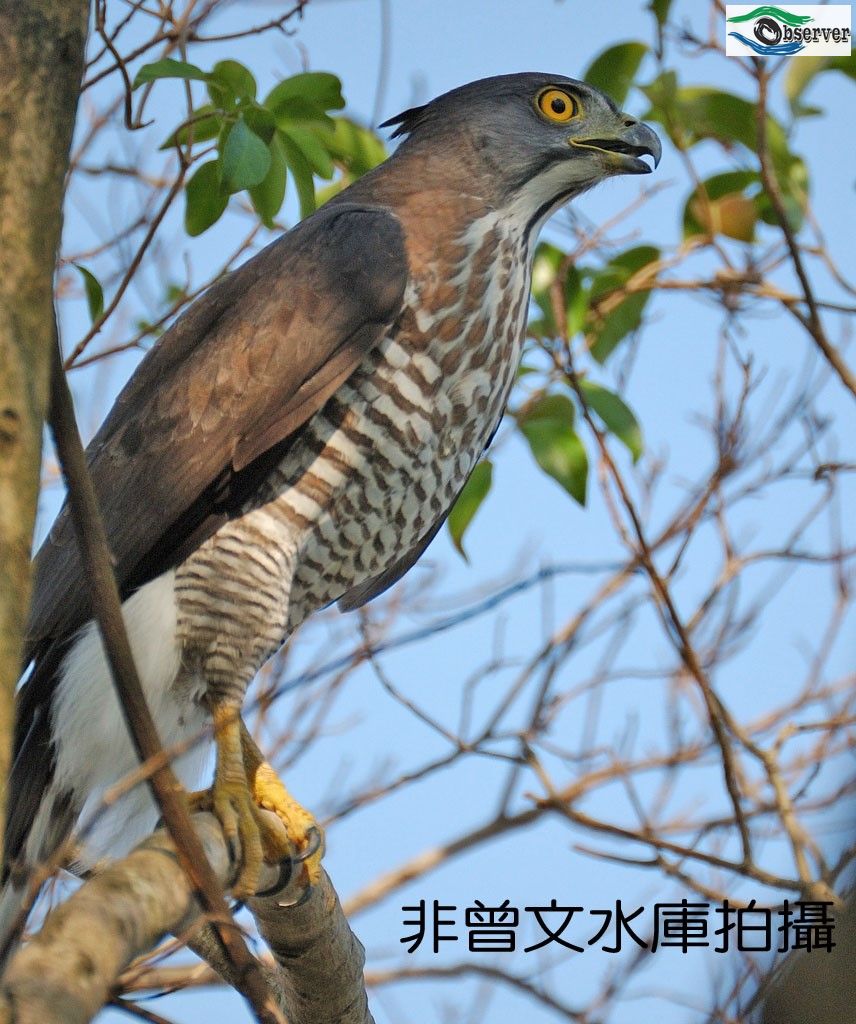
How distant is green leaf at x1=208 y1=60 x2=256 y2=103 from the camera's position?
280cm

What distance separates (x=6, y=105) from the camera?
1.53 metres

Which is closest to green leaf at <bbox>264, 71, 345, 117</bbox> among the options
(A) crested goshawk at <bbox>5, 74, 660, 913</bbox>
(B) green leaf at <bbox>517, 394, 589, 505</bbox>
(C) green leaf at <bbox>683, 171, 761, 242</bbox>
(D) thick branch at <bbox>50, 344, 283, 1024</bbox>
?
(A) crested goshawk at <bbox>5, 74, 660, 913</bbox>

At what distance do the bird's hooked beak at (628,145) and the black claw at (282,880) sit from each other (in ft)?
6.48

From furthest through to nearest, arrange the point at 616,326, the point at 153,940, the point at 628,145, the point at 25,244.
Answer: the point at 616,326 < the point at 628,145 < the point at 153,940 < the point at 25,244

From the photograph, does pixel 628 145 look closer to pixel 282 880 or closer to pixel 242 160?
pixel 242 160

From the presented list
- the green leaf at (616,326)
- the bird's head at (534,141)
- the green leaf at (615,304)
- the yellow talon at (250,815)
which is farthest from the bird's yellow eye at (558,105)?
the yellow talon at (250,815)

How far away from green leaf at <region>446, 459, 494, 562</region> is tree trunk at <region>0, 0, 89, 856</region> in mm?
2195

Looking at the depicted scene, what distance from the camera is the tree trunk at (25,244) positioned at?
1.33 meters

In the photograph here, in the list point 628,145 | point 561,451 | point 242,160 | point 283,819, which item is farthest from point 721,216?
point 283,819

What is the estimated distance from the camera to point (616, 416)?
3.71 m

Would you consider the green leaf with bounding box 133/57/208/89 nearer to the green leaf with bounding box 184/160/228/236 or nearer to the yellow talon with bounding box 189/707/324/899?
the green leaf with bounding box 184/160/228/236

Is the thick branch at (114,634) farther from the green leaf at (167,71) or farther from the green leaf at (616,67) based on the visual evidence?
the green leaf at (616,67)

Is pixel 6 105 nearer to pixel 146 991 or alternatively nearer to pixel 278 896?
pixel 278 896

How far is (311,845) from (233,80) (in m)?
1.66
